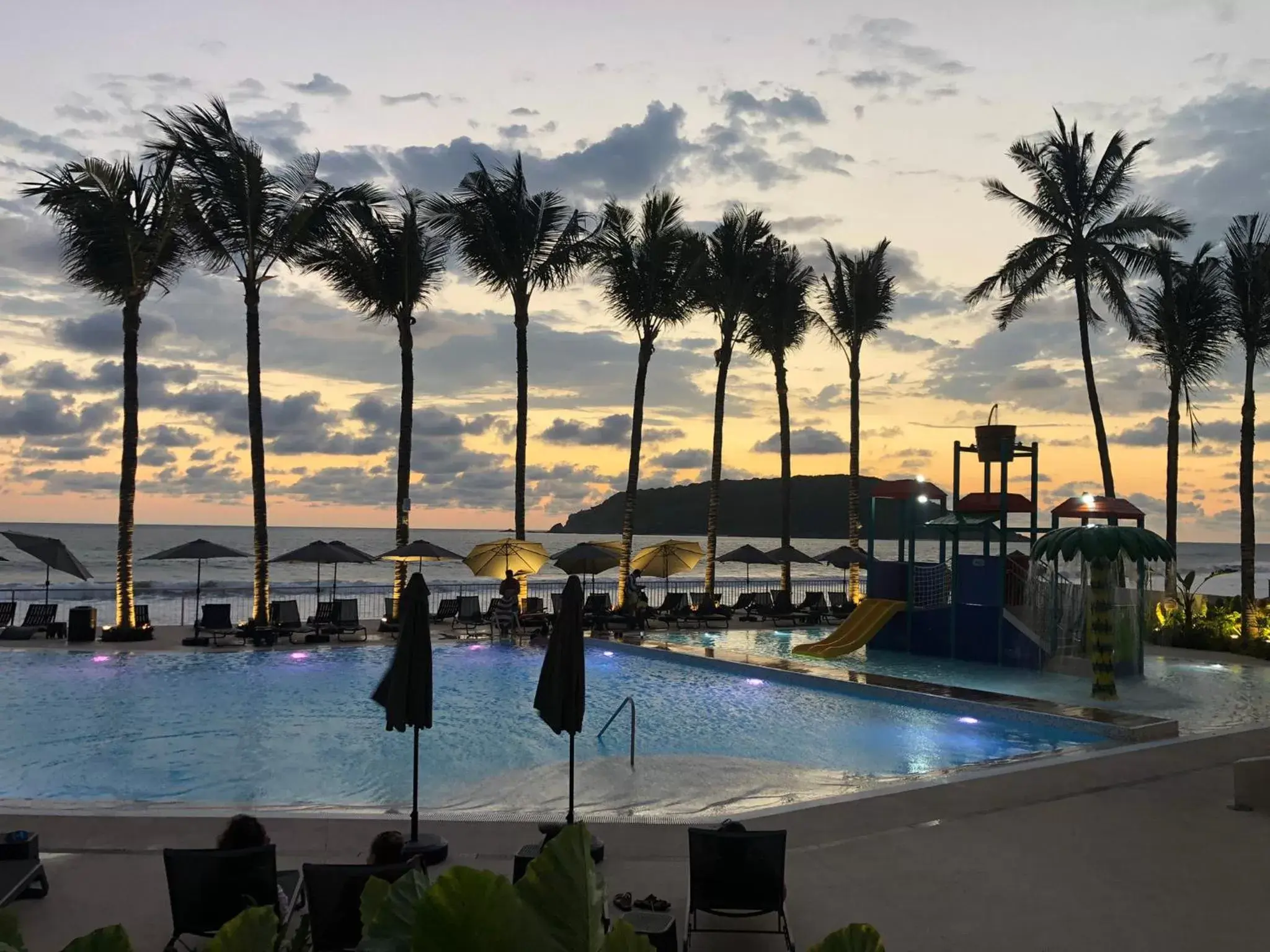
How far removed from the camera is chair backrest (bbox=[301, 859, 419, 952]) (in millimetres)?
5176

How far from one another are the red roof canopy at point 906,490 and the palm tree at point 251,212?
A: 13678 millimetres

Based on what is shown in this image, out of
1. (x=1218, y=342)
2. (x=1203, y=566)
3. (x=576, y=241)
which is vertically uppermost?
(x=576, y=241)

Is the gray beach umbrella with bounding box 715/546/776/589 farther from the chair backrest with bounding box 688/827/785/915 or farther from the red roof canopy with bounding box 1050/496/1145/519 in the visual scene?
the chair backrest with bounding box 688/827/785/915

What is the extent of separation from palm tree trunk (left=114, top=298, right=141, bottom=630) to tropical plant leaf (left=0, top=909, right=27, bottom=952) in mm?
22145

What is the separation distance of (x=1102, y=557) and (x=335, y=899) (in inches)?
516

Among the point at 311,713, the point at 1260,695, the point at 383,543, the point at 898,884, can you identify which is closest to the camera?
the point at 898,884

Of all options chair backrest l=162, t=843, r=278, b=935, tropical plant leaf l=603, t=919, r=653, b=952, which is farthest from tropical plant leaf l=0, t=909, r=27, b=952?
chair backrest l=162, t=843, r=278, b=935

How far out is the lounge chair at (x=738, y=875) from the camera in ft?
18.8

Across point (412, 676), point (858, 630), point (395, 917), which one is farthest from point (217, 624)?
point (395, 917)

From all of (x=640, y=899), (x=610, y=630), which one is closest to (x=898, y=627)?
(x=610, y=630)

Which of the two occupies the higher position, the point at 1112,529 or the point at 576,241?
the point at 576,241

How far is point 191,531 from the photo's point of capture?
149 meters

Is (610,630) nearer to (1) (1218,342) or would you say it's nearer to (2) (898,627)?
(2) (898,627)

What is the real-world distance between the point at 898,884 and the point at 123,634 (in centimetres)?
1886
